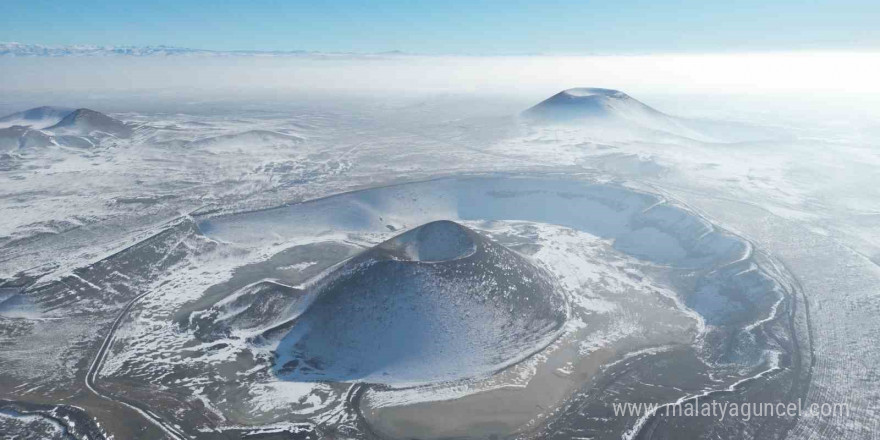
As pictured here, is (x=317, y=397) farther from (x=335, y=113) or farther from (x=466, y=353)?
(x=335, y=113)

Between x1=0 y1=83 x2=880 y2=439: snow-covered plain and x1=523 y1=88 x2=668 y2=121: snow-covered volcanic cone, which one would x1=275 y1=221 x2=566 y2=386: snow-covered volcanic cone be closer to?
x1=0 y1=83 x2=880 y2=439: snow-covered plain

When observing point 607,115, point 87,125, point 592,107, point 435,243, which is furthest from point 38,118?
point 607,115

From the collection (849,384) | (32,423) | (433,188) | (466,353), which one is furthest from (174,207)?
(849,384)

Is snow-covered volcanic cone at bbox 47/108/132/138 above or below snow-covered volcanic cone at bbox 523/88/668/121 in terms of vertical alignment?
below

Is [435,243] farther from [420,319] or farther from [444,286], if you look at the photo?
[420,319]

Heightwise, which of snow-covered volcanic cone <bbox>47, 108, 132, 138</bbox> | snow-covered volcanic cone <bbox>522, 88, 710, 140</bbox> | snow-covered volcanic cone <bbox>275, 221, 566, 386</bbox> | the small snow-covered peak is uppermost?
snow-covered volcanic cone <bbox>522, 88, 710, 140</bbox>

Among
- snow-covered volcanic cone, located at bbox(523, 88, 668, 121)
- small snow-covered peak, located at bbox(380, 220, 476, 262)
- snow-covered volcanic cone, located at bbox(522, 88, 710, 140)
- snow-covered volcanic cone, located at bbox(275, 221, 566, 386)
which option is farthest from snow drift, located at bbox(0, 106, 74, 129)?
snow-covered volcanic cone, located at bbox(523, 88, 668, 121)

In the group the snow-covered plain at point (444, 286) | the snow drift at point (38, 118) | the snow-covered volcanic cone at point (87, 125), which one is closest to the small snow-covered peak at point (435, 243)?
the snow-covered plain at point (444, 286)

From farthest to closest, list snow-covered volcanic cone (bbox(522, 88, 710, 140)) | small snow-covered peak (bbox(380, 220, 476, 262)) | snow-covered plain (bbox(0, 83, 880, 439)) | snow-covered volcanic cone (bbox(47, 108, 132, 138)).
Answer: snow-covered volcanic cone (bbox(522, 88, 710, 140)) < snow-covered volcanic cone (bbox(47, 108, 132, 138)) < small snow-covered peak (bbox(380, 220, 476, 262)) < snow-covered plain (bbox(0, 83, 880, 439))
